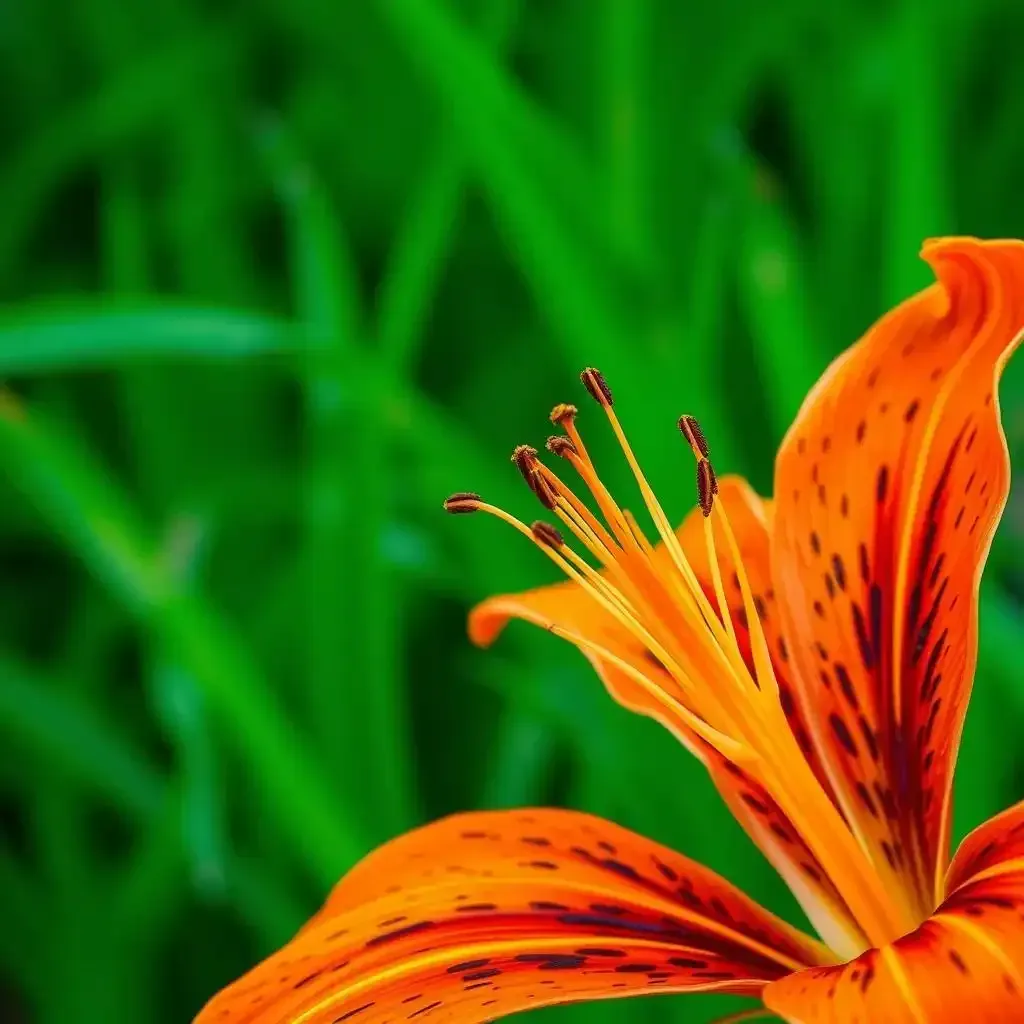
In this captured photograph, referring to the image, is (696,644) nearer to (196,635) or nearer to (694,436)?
(694,436)

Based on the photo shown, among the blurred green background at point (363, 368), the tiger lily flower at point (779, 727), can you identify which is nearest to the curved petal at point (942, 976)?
the tiger lily flower at point (779, 727)

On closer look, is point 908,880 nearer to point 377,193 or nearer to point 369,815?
point 369,815

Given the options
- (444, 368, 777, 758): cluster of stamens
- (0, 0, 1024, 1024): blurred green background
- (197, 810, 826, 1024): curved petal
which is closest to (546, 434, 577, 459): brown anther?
(444, 368, 777, 758): cluster of stamens

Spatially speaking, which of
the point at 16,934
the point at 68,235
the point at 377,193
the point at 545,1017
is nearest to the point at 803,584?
the point at 545,1017

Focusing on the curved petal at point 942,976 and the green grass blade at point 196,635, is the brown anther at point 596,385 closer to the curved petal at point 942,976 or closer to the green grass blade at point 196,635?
the curved petal at point 942,976

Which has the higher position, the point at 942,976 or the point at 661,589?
the point at 661,589

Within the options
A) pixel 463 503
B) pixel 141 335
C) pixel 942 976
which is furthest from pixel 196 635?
pixel 942 976

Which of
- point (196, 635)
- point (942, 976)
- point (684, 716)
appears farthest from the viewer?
point (196, 635)
